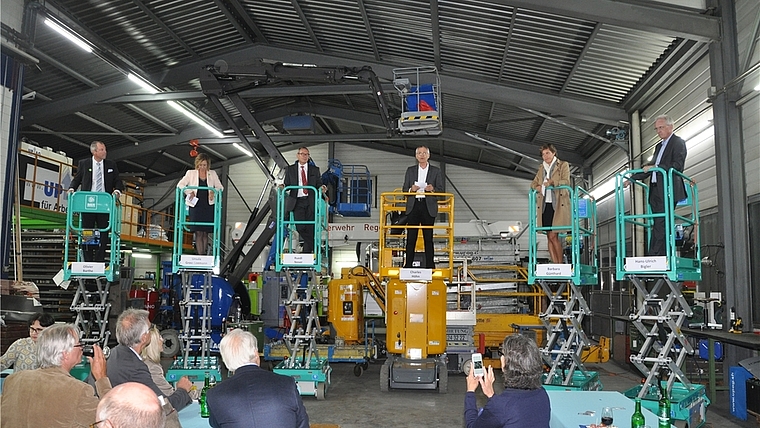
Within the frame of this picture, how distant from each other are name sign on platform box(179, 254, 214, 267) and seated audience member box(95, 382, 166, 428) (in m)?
7.04

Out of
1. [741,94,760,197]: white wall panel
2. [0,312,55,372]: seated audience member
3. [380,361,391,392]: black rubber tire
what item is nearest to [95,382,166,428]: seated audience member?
[0,312,55,372]: seated audience member

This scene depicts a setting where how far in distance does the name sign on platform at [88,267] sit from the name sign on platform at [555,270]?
20.6 feet

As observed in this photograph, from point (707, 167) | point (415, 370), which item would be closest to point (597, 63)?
point (707, 167)

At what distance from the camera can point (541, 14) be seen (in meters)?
11.4

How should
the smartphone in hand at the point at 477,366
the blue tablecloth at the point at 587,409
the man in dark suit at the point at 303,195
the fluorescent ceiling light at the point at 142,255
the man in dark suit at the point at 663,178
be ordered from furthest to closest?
the fluorescent ceiling light at the point at 142,255, the man in dark suit at the point at 303,195, the man in dark suit at the point at 663,178, the blue tablecloth at the point at 587,409, the smartphone in hand at the point at 477,366

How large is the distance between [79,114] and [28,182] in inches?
156

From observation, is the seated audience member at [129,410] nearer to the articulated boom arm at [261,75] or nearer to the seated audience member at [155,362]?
the seated audience member at [155,362]

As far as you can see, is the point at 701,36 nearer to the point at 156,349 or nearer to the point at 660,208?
the point at 660,208

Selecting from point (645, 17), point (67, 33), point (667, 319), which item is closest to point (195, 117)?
point (67, 33)

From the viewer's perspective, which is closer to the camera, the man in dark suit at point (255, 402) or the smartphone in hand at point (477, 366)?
the man in dark suit at point (255, 402)

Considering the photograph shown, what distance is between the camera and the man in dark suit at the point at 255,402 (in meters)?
3.46

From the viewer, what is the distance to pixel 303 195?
10.1m

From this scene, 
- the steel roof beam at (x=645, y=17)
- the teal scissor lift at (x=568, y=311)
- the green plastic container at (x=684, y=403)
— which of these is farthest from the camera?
Answer: the steel roof beam at (x=645, y=17)

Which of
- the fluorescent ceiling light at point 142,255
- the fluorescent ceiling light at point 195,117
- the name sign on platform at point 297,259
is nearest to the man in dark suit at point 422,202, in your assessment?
the name sign on platform at point 297,259
